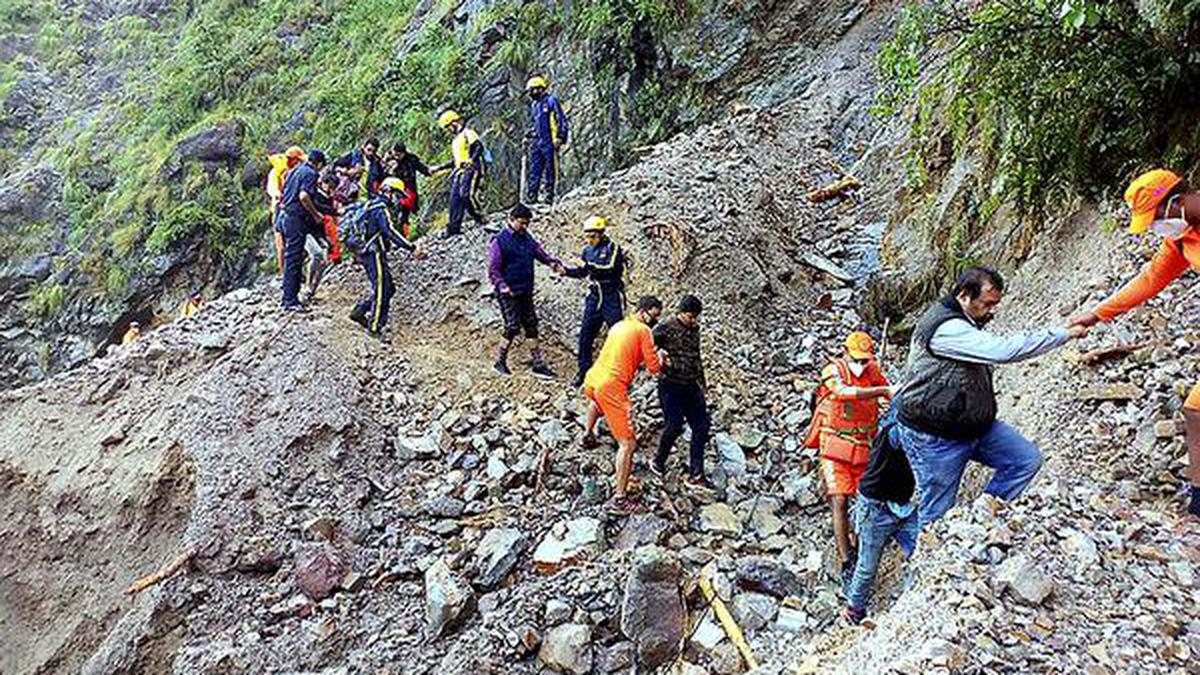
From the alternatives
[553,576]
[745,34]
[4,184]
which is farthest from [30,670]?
[4,184]

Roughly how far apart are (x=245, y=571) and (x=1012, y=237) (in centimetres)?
703

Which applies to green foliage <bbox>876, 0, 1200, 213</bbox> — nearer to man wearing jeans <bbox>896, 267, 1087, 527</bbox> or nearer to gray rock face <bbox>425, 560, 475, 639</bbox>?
man wearing jeans <bbox>896, 267, 1087, 527</bbox>

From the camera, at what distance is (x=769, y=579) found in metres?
5.98

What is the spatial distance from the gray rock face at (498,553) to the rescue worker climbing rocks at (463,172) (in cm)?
503

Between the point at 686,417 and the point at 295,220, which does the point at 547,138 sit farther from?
the point at 686,417

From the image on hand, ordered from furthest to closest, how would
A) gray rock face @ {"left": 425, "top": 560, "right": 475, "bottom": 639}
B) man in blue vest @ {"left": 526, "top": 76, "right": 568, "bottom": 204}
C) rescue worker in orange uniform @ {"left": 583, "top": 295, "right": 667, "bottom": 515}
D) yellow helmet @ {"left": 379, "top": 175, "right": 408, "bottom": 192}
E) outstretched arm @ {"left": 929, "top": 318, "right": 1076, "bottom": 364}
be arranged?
man in blue vest @ {"left": 526, "top": 76, "right": 568, "bottom": 204}
yellow helmet @ {"left": 379, "top": 175, "right": 408, "bottom": 192}
rescue worker in orange uniform @ {"left": 583, "top": 295, "right": 667, "bottom": 515}
gray rock face @ {"left": 425, "top": 560, "right": 475, "bottom": 639}
outstretched arm @ {"left": 929, "top": 318, "right": 1076, "bottom": 364}

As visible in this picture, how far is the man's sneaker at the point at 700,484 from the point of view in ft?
24.0

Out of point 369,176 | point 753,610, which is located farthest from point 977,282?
point 369,176

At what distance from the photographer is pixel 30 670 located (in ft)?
25.1

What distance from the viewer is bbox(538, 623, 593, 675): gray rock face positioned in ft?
19.1

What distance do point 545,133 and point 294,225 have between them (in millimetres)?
3724

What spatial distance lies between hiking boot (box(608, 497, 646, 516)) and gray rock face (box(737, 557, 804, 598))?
1.20 m

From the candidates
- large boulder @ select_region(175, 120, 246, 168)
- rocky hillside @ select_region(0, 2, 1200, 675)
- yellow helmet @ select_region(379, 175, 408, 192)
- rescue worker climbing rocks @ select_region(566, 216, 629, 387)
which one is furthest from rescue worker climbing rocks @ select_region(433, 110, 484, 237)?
large boulder @ select_region(175, 120, 246, 168)

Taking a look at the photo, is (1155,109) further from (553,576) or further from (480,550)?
(480,550)
